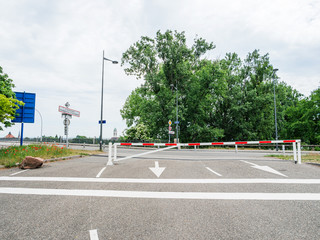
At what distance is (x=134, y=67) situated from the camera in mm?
37500

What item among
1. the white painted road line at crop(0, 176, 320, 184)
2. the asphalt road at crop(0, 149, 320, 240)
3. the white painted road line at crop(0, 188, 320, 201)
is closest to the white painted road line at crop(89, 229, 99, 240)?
the asphalt road at crop(0, 149, 320, 240)

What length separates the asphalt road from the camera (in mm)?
3141

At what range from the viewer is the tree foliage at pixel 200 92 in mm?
34406

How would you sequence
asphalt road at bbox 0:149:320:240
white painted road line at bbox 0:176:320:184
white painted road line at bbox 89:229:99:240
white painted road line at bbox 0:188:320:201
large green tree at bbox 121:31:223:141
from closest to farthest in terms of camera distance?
1. white painted road line at bbox 89:229:99:240
2. asphalt road at bbox 0:149:320:240
3. white painted road line at bbox 0:188:320:201
4. white painted road line at bbox 0:176:320:184
5. large green tree at bbox 121:31:223:141

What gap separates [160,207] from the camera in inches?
165

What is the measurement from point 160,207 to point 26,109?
1982cm

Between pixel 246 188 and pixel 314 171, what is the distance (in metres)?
4.24

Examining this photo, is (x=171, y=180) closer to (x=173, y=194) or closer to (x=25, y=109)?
(x=173, y=194)

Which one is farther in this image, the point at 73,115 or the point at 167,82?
the point at 167,82

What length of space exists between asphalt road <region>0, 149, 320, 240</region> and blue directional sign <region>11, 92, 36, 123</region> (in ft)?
47.1

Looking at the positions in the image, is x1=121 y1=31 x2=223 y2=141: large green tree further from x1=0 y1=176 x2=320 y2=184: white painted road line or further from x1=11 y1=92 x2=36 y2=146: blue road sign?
x1=0 y1=176 x2=320 y2=184: white painted road line

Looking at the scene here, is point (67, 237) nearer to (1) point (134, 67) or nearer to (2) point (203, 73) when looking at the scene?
(2) point (203, 73)

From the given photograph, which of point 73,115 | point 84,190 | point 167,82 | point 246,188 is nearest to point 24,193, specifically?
point 84,190

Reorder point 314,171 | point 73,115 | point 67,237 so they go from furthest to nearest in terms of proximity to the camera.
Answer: point 73,115 < point 314,171 < point 67,237
